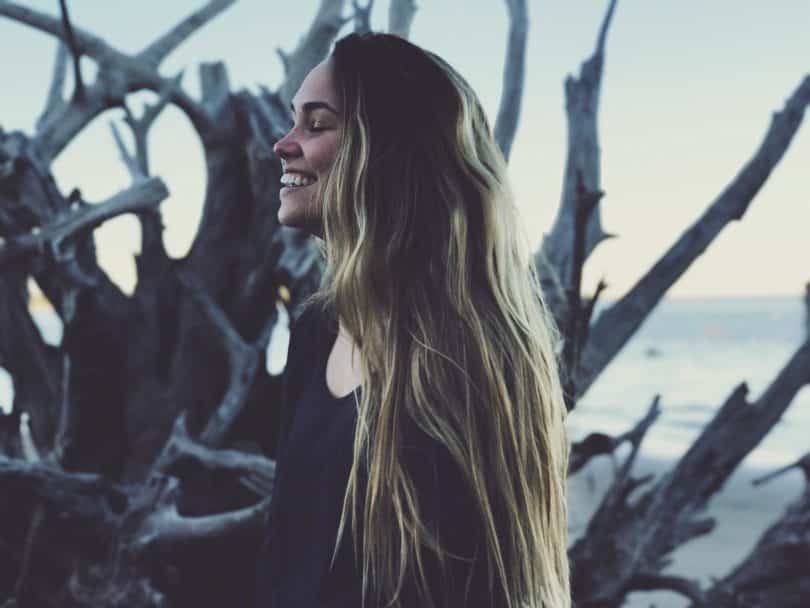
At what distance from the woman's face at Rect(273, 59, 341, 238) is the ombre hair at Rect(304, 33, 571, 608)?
0.03 metres

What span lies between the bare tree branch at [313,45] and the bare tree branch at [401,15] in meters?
0.50

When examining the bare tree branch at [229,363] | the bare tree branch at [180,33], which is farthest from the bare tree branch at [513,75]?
the bare tree branch at [180,33]

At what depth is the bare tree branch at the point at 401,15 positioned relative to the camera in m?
4.52

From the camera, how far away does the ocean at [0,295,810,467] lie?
630 inches

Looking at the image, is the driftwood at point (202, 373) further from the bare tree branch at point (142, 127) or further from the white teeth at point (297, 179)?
the white teeth at point (297, 179)

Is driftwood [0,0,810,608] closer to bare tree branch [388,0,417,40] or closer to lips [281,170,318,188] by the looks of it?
bare tree branch [388,0,417,40]

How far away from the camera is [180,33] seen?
4.73m

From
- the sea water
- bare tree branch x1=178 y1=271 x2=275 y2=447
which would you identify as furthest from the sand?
bare tree branch x1=178 y1=271 x2=275 y2=447

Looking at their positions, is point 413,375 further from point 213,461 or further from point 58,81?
point 58,81

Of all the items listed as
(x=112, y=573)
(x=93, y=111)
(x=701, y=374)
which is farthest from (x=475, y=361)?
(x=701, y=374)

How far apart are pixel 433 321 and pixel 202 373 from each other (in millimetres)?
3155

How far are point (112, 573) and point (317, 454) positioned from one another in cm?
232

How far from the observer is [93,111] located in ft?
14.8

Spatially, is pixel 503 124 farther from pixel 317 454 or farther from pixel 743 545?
pixel 743 545
